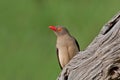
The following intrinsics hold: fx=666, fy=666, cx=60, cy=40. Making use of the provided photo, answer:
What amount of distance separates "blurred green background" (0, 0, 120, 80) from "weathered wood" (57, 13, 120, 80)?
379cm

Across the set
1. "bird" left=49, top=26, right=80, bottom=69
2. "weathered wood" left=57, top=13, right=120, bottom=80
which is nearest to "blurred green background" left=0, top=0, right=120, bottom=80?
"bird" left=49, top=26, right=80, bottom=69

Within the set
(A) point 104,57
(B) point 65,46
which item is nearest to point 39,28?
(B) point 65,46

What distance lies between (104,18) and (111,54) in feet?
14.9

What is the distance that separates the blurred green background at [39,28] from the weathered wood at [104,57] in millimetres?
3790

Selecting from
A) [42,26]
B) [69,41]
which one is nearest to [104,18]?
[42,26]

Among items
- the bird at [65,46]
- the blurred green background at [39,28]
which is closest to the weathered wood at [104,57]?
the bird at [65,46]

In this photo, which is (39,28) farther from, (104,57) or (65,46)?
(104,57)

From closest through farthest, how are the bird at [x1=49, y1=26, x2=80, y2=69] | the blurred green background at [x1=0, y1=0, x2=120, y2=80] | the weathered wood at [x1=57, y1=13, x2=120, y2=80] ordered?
the weathered wood at [x1=57, y1=13, x2=120, y2=80]
the bird at [x1=49, y1=26, x2=80, y2=69]
the blurred green background at [x1=0, y1=0, x2=120, y2=80]

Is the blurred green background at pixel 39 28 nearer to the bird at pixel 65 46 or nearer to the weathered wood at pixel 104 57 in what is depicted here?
the bird at pixel 65 46

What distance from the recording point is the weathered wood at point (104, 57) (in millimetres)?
3480

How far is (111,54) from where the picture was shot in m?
→ 3.48

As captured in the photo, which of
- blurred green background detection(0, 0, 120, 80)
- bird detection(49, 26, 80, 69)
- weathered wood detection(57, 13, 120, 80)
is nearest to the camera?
weathered wood detection(57, 13, 120, 80)

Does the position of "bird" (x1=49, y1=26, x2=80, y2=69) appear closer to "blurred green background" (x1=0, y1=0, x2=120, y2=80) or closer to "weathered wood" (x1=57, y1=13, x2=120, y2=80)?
"weathered wood" (x1=57, y1=13, x2=120, y2=80)

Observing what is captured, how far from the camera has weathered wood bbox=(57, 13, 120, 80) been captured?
3.48 m
